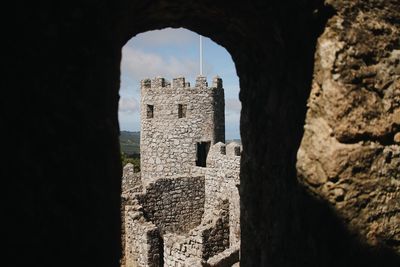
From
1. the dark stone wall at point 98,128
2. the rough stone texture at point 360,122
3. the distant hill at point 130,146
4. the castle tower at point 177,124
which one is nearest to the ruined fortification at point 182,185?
the castle tower at point 177,124

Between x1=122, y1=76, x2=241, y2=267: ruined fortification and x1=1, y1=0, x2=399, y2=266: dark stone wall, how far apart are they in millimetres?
5285

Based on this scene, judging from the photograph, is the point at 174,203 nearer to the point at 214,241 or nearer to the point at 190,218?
the point at 190,218

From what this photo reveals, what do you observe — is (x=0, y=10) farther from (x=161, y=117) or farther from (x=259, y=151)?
(x=161, y=117)

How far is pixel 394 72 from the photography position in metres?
2.60

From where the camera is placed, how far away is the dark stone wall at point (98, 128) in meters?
1.99

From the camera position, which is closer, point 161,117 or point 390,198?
point 390,198

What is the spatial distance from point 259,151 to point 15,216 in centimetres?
218

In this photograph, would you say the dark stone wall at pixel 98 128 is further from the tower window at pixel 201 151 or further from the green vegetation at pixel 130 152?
the tower window at pixel 201 151

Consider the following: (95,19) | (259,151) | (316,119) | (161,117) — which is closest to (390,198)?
(316,119)

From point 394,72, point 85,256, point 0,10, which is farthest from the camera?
point 394,72

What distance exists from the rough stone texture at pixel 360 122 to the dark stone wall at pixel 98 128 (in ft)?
0.27

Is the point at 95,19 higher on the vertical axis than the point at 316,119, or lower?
higher

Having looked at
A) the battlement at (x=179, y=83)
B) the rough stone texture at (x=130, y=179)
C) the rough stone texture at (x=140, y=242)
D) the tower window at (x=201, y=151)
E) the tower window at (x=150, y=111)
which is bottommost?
the rough stone texture at (x=140, y=242)

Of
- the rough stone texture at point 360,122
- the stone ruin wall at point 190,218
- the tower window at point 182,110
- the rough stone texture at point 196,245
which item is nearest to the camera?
the rough stone texture at point 360,122
